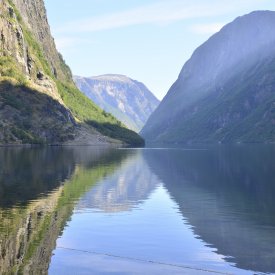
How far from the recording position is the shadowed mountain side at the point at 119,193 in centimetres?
6348

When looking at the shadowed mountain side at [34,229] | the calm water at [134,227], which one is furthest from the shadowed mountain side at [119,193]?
the shadowed mountain side at [34,229]

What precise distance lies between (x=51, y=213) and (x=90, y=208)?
6.95m

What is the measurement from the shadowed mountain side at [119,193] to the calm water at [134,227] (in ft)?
0.43

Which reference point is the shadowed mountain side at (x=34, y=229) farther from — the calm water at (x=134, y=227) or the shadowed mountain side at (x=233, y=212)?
the shadowed mountain side at (x=233, y=212)

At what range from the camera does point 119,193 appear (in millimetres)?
76438

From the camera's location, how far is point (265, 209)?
60.2 meters

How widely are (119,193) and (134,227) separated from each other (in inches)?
1054

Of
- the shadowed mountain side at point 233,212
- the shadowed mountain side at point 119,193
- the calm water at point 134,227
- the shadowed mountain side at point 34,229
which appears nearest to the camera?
the shadowed mountain side at point 34,229

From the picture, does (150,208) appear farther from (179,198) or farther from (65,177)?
(65,177)

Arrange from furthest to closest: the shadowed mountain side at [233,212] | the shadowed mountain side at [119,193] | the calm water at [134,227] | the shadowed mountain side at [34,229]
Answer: the shadowed mountain side at [119,193], the shadowed mountain side at [233,212], the calm water at [134,227], the shadowed mountain side at [34,229]

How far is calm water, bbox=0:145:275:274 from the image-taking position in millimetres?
35656

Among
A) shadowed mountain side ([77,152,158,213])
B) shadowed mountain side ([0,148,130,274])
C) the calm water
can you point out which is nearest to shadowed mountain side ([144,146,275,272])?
the calm water

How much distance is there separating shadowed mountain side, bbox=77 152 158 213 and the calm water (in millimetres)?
132

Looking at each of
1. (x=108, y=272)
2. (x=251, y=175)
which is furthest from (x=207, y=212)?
(x=251, y=175)
